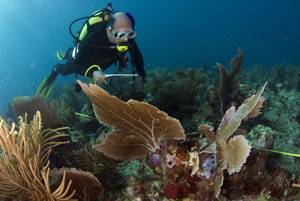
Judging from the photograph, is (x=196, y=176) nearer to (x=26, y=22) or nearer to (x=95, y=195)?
(x=95, y=195)

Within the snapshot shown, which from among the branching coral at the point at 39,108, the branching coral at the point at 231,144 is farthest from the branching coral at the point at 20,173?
the branching coral at the point at 39,108

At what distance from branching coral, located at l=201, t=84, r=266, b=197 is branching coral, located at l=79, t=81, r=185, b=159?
1.19 ft

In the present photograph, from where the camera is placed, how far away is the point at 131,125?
3.39 metres

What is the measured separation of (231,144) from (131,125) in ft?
3.14

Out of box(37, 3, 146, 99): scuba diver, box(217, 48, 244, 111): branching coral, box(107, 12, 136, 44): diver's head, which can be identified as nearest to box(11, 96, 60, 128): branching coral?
box(37, 3, 146, 99): scuba diver

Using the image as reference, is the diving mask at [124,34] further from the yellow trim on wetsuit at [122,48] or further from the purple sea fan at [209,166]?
the purple sea fan at [209,166]

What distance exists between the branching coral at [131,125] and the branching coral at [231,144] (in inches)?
14.2

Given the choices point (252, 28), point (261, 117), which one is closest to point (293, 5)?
point (252, 28)

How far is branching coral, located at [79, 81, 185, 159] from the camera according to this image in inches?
123

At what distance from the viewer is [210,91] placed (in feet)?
19.2

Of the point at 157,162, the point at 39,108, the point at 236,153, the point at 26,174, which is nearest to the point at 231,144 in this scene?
the point at 236,153

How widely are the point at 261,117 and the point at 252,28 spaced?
90533 millimetres

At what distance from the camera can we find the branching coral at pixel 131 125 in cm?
312

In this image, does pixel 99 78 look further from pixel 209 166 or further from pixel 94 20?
pixel 209 166
